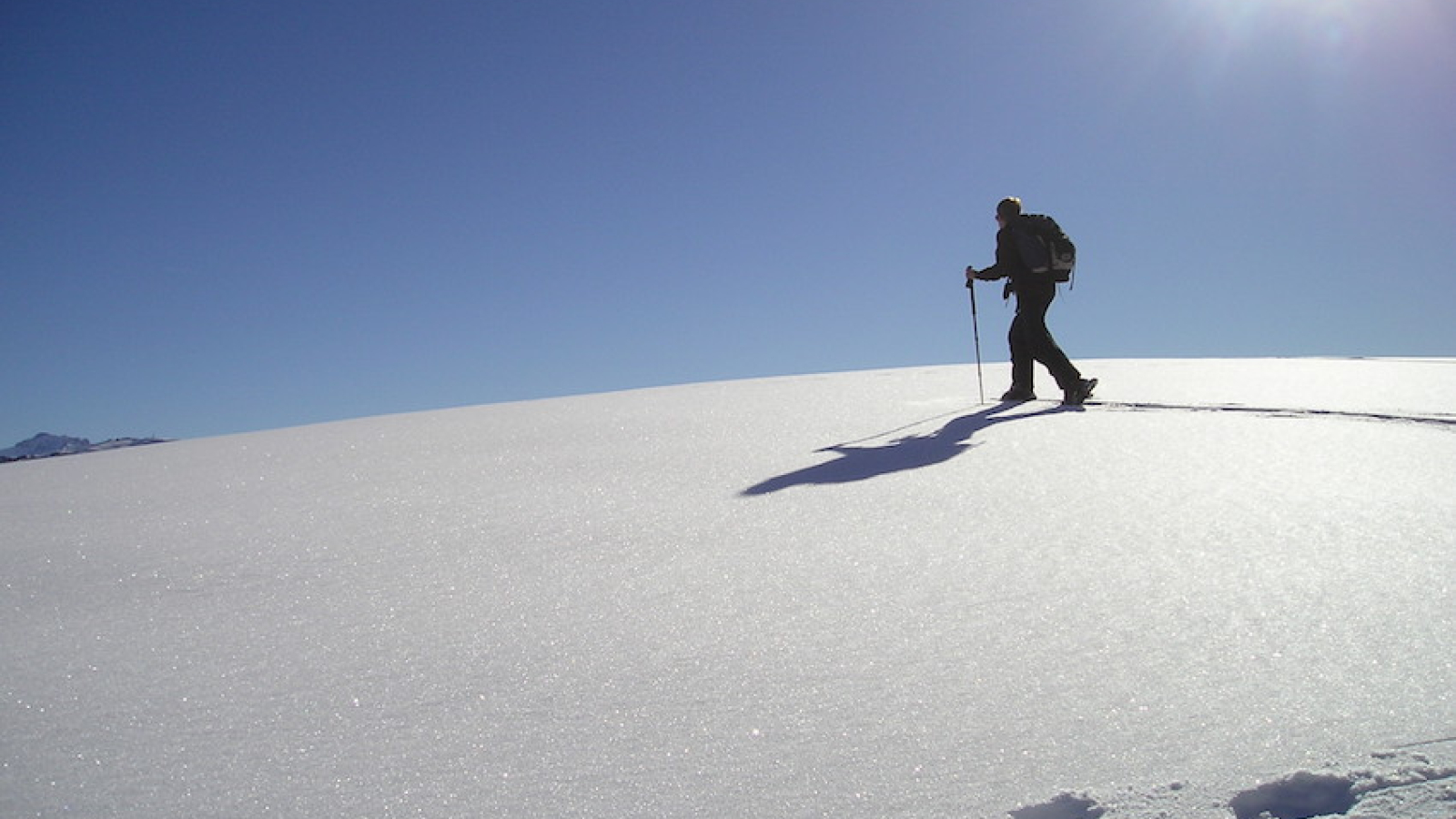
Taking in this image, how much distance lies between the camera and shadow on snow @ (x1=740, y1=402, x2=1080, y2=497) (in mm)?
3260

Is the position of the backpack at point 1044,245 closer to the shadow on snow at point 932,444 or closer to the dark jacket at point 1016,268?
the dark jacket at point 1016,268

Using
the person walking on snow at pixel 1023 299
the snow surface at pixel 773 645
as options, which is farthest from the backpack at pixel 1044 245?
the snow surface at pixel 773 645

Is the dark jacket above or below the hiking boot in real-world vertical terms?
above

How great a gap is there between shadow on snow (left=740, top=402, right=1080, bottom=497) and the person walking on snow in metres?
1.47

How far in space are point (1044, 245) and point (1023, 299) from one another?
43 cm

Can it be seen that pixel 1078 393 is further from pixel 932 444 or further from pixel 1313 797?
pixel 1313 797

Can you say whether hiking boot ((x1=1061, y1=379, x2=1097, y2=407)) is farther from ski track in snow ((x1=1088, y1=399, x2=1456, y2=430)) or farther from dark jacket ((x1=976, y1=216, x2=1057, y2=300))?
dark jacket ((x1=976, y1=216, x2=1057, y2=300))

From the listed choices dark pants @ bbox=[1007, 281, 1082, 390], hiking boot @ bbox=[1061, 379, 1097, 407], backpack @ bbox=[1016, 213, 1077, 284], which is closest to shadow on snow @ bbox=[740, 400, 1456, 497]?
hiking boot @ bbox=[1061, 379, 1097, 407]

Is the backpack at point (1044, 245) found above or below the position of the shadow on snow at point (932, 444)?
above

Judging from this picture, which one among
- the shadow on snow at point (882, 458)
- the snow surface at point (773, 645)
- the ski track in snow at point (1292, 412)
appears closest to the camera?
the snow surface at point (773, 645)

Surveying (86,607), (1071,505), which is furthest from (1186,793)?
(86,607)

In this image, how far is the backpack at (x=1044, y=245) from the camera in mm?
6121

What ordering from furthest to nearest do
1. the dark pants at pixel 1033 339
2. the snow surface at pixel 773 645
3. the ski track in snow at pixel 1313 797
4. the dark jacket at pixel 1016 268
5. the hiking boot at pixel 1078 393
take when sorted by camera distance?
the dark jacket at pixel 1016 268, the dark pants at pixel 1033 339, the hiking boot at pixel 1078 393, the snow surface at pixel 773 645, the ski track in snow at pixel 1313 797

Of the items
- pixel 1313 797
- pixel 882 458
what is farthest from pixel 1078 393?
pixel 1313 797
